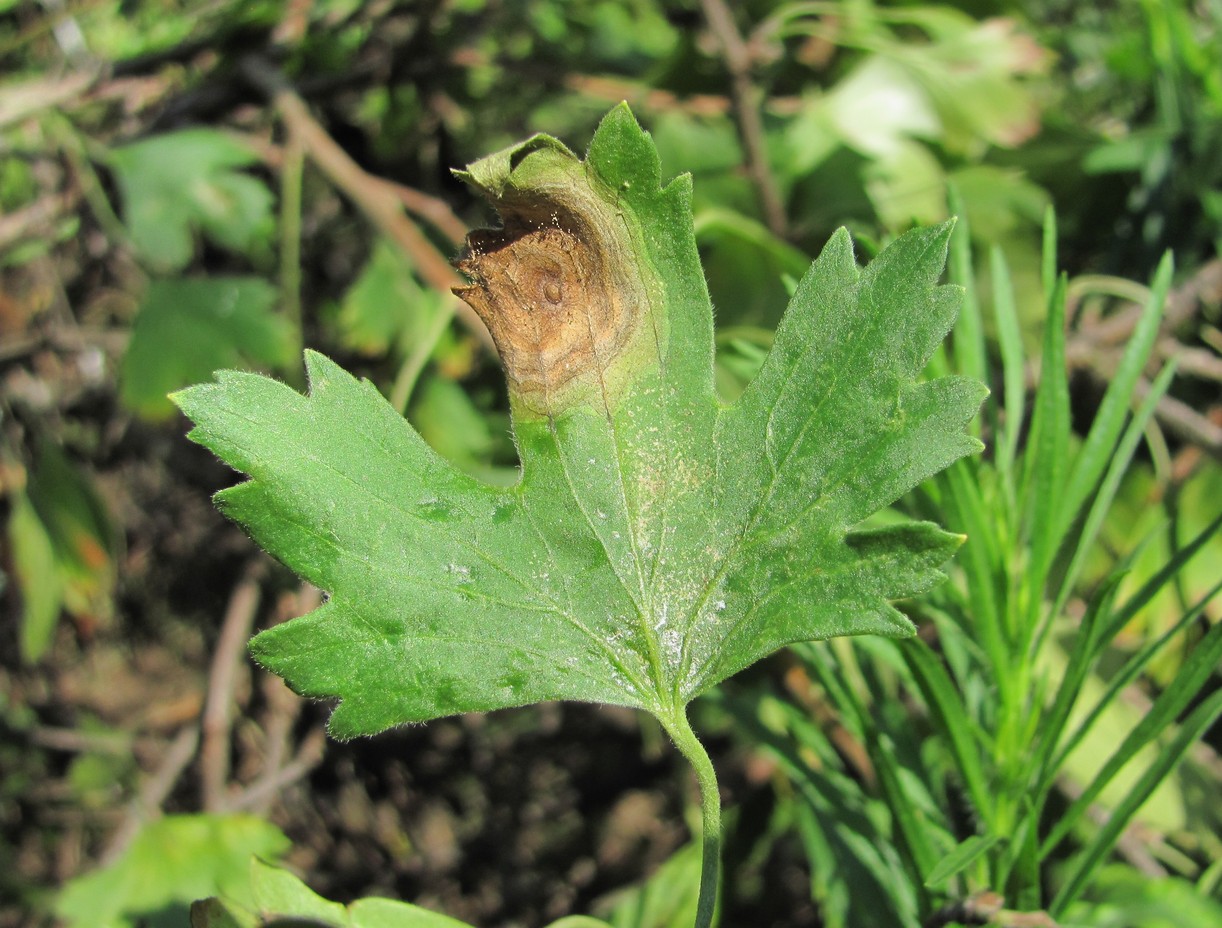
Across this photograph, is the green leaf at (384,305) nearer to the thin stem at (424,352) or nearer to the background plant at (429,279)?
the background plant at (429,279)

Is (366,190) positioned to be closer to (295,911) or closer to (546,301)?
(546,301)

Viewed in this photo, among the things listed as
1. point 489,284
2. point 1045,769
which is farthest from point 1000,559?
point 489,284

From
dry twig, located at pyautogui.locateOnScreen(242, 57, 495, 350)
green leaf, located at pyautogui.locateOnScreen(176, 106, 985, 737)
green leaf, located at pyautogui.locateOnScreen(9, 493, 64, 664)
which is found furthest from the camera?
green leaf, located at pyautogui.locateOnScreen(9, 493, 64, 664)

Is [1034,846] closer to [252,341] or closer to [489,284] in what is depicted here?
[489,284]

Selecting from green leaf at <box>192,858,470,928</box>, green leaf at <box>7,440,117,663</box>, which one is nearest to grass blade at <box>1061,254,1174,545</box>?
green leaf at <box>192,858,470,928</box>

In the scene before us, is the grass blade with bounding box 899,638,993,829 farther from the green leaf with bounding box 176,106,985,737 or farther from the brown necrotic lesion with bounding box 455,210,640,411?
the brown necrotic lesion with bounding box 455,210,640,411

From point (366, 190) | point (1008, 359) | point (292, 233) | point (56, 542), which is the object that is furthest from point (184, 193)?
point (1008, 359)
